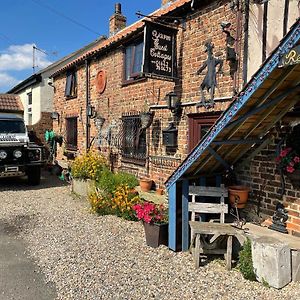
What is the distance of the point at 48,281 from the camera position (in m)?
4.07

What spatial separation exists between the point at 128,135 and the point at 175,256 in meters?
4.83

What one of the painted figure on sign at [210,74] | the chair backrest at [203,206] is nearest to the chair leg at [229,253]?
the chair backrest at [203,206]

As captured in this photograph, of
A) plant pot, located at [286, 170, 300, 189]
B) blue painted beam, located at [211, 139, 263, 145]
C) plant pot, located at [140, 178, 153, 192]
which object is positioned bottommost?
plant pot, located at [140, 178, 153, 192]

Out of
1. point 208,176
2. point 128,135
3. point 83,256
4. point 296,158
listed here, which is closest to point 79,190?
point 128,135

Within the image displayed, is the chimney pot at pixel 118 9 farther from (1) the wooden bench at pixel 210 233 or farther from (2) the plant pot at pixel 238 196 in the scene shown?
(1) the wooden bench at pixel 210 233

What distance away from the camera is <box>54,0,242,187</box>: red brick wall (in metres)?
5.89

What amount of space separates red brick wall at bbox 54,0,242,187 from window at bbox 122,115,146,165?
22 cm

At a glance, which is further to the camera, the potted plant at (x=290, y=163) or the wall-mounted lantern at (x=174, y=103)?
the wall-mounted lantern at (x=174, y=103)

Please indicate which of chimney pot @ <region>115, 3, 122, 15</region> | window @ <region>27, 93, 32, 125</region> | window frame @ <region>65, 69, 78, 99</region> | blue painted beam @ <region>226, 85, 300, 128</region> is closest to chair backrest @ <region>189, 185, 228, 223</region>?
blue painted beam @ <region>226, 85, 300, 128</region>

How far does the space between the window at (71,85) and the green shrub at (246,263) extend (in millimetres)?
10069

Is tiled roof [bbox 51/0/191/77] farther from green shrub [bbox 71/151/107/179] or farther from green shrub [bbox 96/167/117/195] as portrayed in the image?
green shrub [bbox 96/167/117/195]

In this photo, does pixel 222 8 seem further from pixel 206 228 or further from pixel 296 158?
pixel 206 228

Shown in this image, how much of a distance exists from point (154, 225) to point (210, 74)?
3032 millimetres

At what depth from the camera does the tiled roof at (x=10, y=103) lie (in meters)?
19.0
